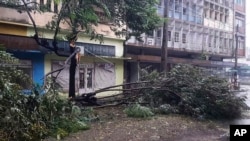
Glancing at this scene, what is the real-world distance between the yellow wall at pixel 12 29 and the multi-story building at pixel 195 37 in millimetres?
9234

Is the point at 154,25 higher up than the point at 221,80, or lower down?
higher up

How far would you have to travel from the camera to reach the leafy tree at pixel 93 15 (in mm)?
13055

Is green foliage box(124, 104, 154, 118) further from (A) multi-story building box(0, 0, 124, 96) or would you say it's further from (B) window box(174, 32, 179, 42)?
(B) window box(174, 32, 179, 42)

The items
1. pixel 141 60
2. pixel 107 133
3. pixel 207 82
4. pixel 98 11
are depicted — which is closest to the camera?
pixel 107 133

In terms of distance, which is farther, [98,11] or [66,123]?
[98,11]

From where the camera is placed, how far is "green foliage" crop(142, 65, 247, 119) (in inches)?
496

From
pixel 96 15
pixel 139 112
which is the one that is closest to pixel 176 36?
pixel 96 15

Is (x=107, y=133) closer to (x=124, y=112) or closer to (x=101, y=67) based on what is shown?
(x=124, y=112)

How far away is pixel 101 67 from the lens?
2228 centimetres

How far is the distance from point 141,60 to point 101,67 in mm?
4483

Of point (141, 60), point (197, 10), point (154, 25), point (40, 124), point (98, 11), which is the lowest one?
point (40, 124)

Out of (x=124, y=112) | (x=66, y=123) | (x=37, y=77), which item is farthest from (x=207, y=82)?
(x=37, y=77)

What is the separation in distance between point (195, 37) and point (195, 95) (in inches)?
907

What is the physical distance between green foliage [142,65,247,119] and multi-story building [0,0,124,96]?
5.48 m
